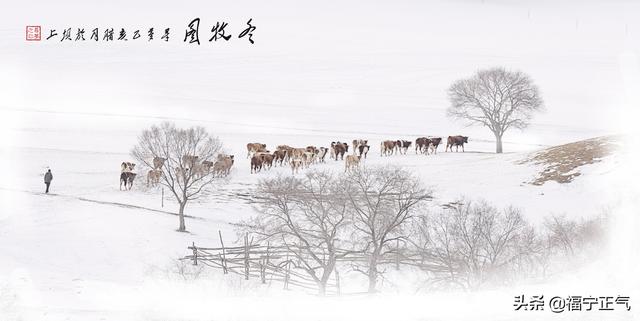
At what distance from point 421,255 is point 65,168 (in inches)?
1244

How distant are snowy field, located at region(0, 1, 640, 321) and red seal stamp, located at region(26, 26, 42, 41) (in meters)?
1.82

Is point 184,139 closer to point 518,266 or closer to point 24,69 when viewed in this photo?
point 518,266

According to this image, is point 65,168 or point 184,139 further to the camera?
point 65,168

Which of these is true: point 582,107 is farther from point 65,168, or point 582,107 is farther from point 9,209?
point 9,209

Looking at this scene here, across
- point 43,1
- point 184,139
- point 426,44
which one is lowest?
point 184,139

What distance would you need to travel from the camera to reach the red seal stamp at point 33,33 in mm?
124250

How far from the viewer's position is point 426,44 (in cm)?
14575

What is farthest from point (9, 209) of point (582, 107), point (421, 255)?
point (582, 107)

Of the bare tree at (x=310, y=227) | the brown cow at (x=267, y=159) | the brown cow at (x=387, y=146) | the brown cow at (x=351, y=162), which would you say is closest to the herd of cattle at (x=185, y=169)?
the brown cow at (x=267, y=159)

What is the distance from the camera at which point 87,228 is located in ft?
111

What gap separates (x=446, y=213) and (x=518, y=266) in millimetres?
8696

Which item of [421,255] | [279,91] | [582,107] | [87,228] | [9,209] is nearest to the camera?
[421,255]

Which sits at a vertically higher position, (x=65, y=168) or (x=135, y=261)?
(x=65, y=168)

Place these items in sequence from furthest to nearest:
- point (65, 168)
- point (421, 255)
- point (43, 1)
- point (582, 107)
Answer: point (43, 1) < point (582, 107) < point (65, 168) < point (421, 255)
